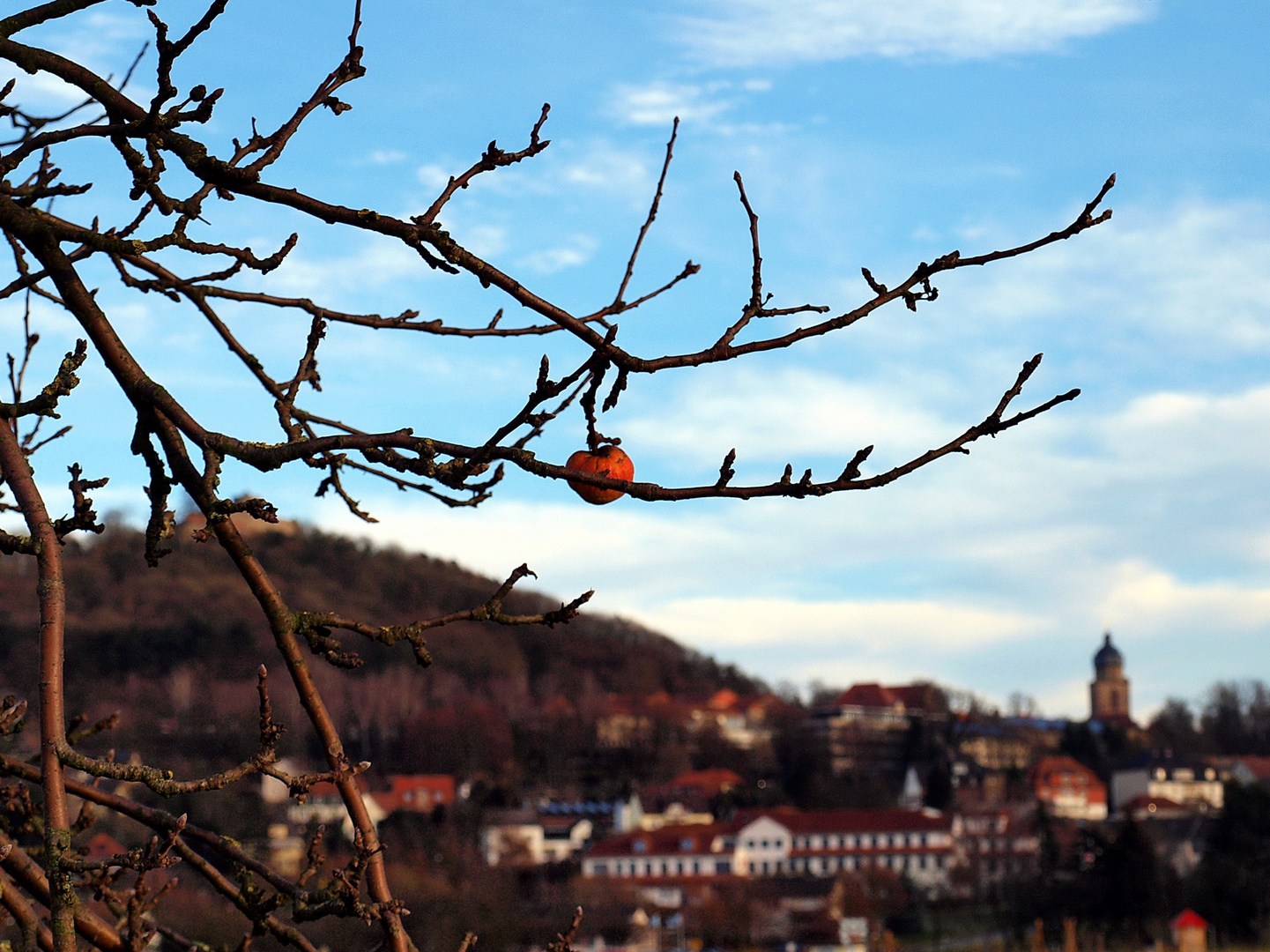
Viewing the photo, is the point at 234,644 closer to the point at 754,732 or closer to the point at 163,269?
the point at 754,732

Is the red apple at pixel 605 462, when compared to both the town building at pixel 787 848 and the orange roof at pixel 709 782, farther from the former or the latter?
the orange roof at pixel 709 782

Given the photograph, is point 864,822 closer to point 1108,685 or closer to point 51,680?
point 51,680

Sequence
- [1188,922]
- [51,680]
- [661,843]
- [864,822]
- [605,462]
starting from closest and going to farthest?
[51,680], [605,462], [1188,922], [661,843], [864,822]

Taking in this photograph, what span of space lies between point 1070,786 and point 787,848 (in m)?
30.1

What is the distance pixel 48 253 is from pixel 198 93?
1.11 feet

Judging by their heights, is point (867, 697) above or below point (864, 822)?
above

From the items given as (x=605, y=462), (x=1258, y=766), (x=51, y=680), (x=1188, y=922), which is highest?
(x=605, y=462)

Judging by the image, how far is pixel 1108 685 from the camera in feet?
438

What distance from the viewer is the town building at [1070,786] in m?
81.2

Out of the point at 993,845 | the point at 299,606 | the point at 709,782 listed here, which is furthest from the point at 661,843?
the point at 299,606

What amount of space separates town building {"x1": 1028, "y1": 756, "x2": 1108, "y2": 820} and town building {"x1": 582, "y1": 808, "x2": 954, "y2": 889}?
20.6 metres

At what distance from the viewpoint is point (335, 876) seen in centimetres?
209

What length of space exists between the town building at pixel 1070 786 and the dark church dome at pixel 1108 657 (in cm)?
4744

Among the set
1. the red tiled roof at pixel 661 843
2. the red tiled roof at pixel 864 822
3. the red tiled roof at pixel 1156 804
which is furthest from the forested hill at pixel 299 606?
the red tiled roof at pixel 1156 804
